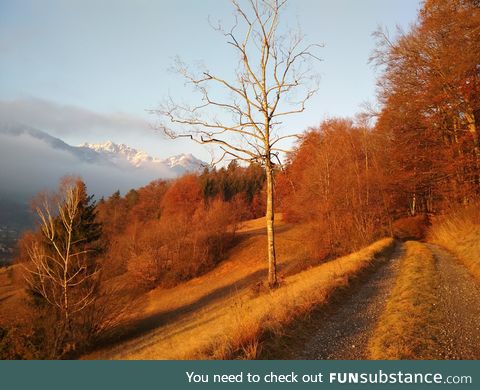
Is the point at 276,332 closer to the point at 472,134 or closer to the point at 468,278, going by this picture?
the point at 468,278

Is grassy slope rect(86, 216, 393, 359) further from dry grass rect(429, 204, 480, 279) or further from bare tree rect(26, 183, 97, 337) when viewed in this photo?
dry grass rect(429, 204, 480, 279)

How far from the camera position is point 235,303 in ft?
31.9

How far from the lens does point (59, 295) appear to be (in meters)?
18.1

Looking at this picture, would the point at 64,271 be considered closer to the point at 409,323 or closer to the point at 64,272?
the point at 64,272

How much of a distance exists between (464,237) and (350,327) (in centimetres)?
1348

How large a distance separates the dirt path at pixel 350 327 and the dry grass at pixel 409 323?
0.59ft

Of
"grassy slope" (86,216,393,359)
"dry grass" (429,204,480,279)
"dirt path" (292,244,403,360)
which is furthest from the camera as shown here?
"dry grass" (429,204,480,279)

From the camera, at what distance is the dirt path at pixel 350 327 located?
17.7ft

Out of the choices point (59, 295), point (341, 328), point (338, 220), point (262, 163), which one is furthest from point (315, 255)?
point (341, 328)

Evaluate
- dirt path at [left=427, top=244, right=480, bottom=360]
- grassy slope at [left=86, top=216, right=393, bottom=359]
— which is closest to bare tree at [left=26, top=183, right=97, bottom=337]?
grassy slope at [left=86, top=216, right=393, bottom=359]

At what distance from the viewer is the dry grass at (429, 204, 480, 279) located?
12623 millimetres

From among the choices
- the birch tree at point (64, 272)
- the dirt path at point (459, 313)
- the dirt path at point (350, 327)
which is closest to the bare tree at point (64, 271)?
the birch tree at point (64, 272)

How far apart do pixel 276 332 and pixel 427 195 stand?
2916 cm

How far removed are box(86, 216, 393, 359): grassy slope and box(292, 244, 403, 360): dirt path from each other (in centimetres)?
56
